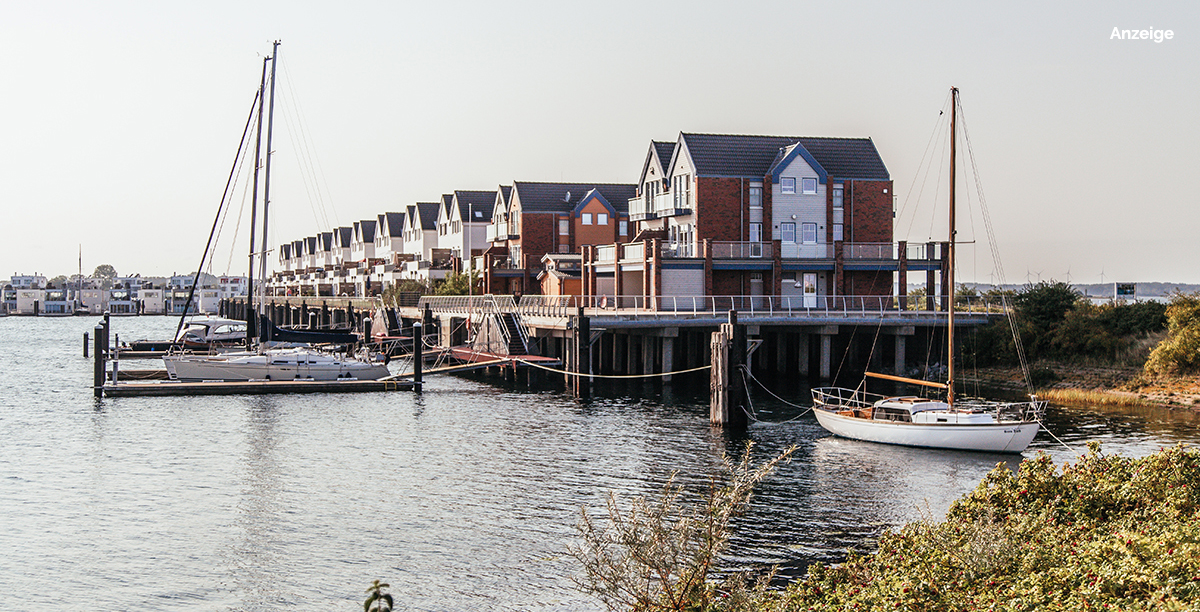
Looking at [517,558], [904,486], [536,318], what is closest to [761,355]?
[536,318]

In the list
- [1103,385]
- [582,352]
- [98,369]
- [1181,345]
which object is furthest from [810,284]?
[98,369]

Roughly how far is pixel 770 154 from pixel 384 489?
44888 millimetres

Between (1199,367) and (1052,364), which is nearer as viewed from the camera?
(1199,367)

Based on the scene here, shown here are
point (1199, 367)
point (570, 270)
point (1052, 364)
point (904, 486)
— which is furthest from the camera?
point (570, 270)

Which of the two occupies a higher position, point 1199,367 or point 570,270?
point 570,270

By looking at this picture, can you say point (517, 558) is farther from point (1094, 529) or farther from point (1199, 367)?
point (1199, 367)

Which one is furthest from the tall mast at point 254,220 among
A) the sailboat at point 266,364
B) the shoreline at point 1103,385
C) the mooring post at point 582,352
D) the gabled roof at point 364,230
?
the gabled roof at point 364,230

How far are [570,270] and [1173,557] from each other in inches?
2569

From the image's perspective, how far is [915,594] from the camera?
13.6m

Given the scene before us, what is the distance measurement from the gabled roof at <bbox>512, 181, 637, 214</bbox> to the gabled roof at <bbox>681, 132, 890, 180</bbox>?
2068cm

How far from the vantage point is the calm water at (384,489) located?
19.8 metres

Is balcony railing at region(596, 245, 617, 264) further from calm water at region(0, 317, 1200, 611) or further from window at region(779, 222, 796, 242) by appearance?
calm water at region(0, 317, 1200, 611)

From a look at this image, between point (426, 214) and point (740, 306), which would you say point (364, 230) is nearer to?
point (426, 214)

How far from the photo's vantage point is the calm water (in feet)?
65.1
